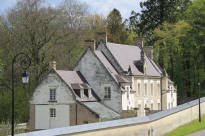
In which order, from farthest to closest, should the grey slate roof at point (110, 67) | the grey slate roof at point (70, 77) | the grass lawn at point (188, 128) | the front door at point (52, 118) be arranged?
the grey slate roof at point (110, 67) < the grey slate roof at point (70, 77) < the front door at point (52, 118) < the grass lawn at point (188, 128)

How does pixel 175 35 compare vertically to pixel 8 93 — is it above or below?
above

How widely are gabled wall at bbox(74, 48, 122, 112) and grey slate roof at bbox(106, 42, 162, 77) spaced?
362 centimetres

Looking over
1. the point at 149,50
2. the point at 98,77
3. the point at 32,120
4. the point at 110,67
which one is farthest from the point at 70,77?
the point at 149,50

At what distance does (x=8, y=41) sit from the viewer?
5253 centimetres

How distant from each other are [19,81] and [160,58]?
96.9 feet

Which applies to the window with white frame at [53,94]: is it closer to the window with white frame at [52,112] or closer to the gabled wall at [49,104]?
the gabled wall at [49,104]

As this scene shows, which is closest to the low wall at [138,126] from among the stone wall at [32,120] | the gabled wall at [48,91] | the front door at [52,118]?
the gabled wall at [48,91]

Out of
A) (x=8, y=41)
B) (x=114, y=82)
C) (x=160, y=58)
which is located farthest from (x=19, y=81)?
(x=160, y=58)

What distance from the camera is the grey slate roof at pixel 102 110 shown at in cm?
4481

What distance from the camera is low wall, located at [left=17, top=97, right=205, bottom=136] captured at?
25194mm

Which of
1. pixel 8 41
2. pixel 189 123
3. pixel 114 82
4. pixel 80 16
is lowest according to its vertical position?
pixel 189 123

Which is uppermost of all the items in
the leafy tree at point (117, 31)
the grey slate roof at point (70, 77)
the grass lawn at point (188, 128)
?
the leafy tree at point (117, 31)

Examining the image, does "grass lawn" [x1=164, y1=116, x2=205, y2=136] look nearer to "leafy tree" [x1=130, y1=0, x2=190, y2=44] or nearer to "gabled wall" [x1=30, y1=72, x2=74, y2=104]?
"gabled wall" [x1=30, y1=72, x2=74, y2=104]

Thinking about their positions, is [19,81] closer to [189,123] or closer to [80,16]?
[80,16]
